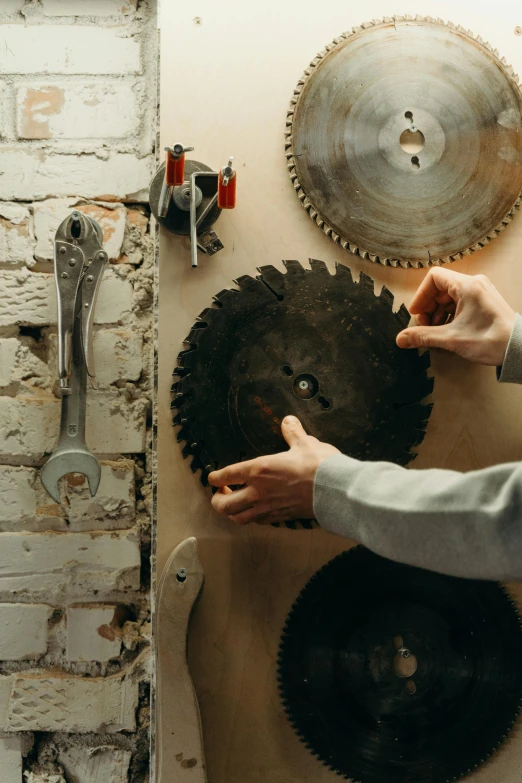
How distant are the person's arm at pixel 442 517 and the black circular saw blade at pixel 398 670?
23cm

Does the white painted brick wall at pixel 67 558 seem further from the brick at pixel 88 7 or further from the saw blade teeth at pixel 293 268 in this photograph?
the brick at pixel 88 7

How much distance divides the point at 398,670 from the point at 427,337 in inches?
19.6

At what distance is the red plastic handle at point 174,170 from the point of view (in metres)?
0.91

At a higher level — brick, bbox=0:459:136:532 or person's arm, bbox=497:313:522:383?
person's arm, bbox=497:313:522:383

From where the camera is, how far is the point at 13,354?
1.10 meters

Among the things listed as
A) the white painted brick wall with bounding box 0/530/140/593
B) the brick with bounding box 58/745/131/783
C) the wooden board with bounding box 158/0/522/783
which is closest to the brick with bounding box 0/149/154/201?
the wooden board with bounding box 158/0/522/783

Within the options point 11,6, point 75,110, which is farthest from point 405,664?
point 11,6

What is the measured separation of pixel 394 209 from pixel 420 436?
0.35m

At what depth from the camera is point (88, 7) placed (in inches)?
45.4

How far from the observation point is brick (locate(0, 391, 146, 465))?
3.58 ft

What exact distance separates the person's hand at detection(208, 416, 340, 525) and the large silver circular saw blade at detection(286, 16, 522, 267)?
1.08 feet

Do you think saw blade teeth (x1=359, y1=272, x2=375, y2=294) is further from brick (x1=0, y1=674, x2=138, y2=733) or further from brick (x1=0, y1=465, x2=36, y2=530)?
brick (x1=0, y1=674, x2=138, y2=733)

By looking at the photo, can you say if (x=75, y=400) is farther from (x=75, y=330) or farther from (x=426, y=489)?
(x=426, y=489)

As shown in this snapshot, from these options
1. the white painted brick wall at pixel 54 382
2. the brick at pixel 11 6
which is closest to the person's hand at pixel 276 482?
the white painted brick wall at pixel 54 382
